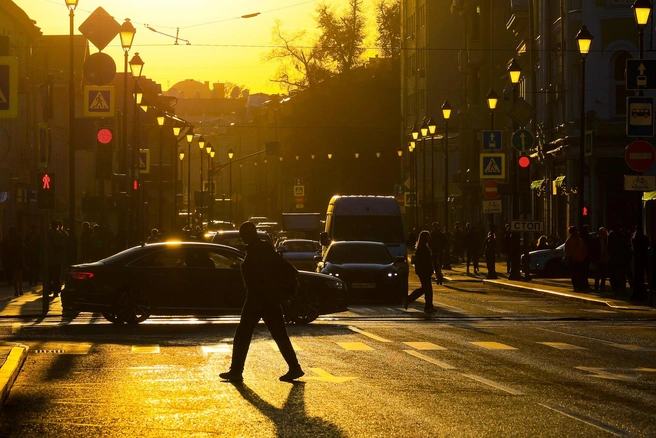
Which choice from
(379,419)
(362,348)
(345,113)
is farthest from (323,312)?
(345,113)

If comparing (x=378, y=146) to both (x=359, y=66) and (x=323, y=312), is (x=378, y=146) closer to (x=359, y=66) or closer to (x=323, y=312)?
(x=359, y=66)

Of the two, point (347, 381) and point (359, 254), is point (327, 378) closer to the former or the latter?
point (347, 381)

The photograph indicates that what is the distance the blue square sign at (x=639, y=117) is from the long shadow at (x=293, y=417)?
17285 mm

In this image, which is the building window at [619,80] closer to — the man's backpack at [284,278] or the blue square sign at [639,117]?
the blue square sign at [639,117]

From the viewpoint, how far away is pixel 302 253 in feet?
152

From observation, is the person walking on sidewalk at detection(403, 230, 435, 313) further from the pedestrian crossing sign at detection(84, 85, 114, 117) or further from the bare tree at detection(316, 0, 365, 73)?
the bare tree at detection(316, 0, 365, 73)

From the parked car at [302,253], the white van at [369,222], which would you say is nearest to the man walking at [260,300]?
the white van at [369,222]

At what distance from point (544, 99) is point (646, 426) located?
48476mm

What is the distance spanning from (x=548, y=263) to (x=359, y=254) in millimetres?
15006

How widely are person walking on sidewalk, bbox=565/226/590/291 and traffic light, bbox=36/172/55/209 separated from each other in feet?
45.4

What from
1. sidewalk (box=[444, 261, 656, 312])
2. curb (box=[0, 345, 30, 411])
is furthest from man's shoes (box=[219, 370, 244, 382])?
sidewalk (box=[444, 261, 656, 312])

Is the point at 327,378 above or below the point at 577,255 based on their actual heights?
below

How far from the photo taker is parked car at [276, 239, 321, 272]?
45.5 m

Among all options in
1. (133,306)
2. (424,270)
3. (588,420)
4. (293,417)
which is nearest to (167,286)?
(133,306)
